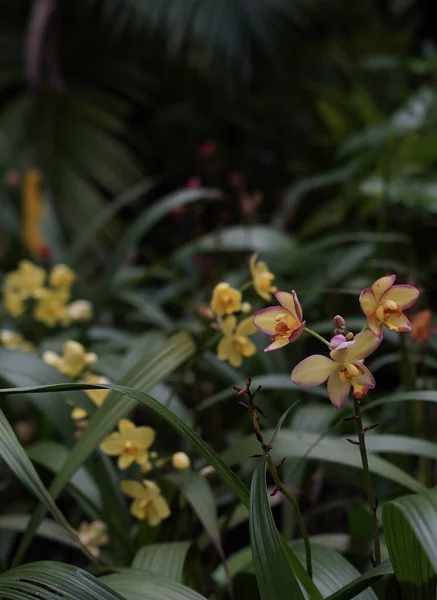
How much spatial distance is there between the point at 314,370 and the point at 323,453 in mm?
260

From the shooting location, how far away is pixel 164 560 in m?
0.67

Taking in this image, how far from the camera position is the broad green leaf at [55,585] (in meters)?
0.51

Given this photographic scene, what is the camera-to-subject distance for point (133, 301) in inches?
50.4

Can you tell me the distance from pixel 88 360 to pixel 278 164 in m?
2.20

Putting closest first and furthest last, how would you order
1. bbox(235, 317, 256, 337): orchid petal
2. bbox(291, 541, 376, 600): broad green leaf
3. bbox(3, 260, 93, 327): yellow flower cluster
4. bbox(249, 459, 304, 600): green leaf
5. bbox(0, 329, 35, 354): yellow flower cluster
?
bbox(249, 459, 304, 600): green leaf, bbox(291, 541, 376, 600): broad green leaf, bbox(235, 317, 256, 337): orchid petal, bbox(0, 329, 35, 354): yellow flower cluster, bbox(3, 260, 93, 327): yellow flower cluster

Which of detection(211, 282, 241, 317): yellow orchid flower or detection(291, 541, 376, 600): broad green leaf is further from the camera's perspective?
detection(211, 282, 241, 317): yellow orchid flower

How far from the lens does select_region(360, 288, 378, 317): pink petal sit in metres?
0.51

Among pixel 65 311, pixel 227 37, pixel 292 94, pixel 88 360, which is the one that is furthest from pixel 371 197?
pixel 292 94

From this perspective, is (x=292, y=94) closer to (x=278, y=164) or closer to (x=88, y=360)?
(x=278, y=164)

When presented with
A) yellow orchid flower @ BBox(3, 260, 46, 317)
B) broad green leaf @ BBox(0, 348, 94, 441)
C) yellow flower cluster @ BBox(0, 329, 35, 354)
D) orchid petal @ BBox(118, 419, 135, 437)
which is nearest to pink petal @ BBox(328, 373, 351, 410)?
orchid petal @ BBox(118, 419, 135, 437)

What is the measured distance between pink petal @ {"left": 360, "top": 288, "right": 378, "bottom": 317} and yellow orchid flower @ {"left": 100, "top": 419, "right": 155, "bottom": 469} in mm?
269

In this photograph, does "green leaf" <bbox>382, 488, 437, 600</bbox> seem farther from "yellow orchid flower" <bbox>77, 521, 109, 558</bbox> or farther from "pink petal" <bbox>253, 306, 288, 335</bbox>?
"yellow orchid flower" <bbox>77, 521, 109, 558</bbox>

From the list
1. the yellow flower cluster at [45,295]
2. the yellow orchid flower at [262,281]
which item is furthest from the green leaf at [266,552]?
the yellow flower cluster at [45,295]

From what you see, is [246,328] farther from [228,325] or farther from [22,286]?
[22,286]
